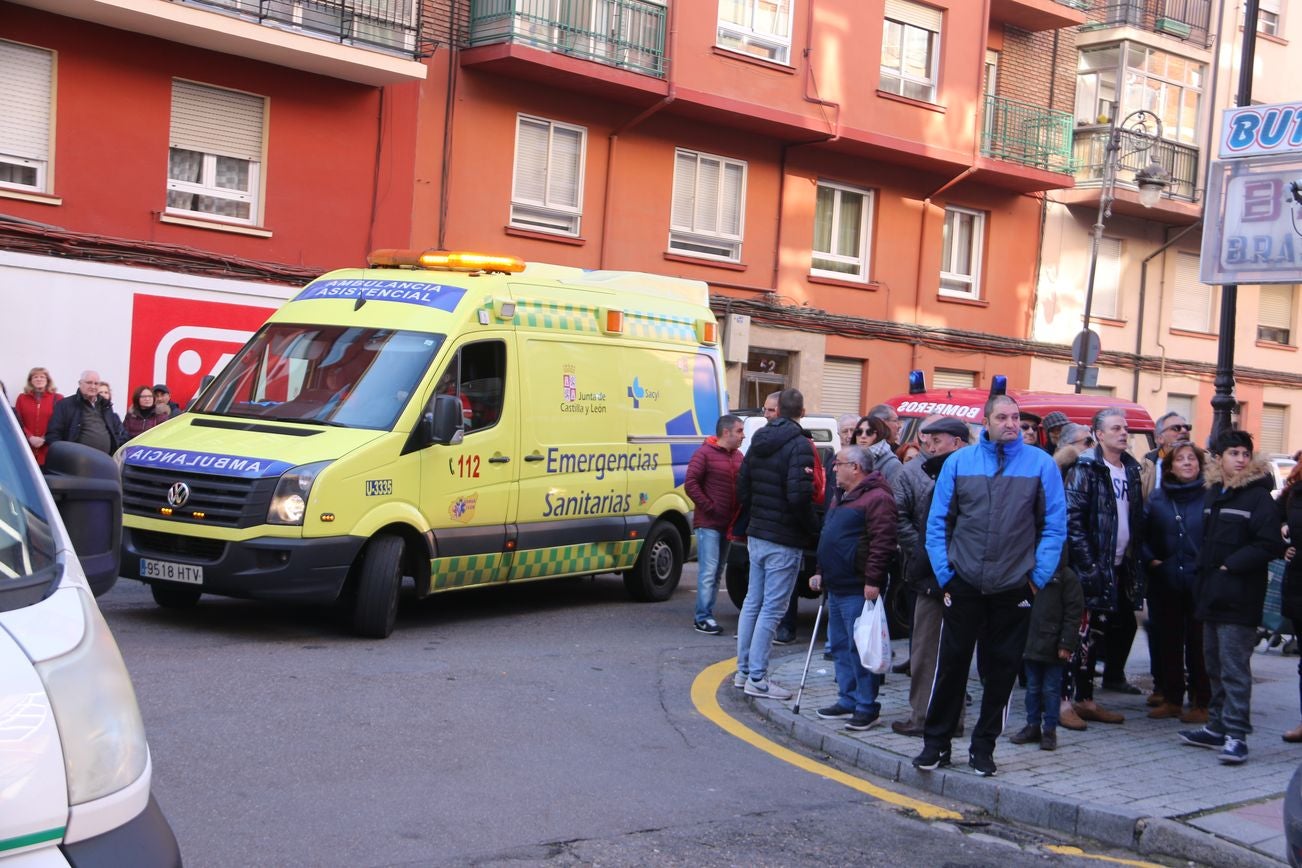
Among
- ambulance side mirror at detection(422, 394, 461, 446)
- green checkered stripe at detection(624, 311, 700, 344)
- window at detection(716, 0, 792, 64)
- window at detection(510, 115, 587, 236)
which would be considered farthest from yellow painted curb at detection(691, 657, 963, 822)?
window at detection(716, 0, 792, 64)

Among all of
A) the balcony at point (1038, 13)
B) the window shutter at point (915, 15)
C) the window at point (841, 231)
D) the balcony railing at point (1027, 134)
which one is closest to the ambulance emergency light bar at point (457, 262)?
the window at point (841, 231)

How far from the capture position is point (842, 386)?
84.7 ft

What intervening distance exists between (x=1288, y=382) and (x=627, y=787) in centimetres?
3163

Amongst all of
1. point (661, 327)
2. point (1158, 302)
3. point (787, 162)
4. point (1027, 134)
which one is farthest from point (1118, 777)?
point (1158, 302)

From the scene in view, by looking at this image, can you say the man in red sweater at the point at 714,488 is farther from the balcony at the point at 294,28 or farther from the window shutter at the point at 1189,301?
the window shutter at the point at 1189,301

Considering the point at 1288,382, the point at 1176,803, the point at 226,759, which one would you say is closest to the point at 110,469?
the point at 226,759

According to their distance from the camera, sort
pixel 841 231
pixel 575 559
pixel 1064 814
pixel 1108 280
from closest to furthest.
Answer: pixel 1064 814 → pixel 575 559 → pixel 841 231 → pixel 1108 280

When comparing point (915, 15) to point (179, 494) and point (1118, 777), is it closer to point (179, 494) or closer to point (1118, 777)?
point (179, 494)

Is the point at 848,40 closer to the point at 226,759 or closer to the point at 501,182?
the point at 501,182

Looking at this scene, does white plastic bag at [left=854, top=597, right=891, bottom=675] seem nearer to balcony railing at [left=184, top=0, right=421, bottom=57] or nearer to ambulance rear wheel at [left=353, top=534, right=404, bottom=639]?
ambulance rear wheel at [left=353, top=534, right=404, bottom=639]

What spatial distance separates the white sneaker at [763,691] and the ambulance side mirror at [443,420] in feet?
9.36

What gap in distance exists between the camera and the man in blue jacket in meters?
6.86

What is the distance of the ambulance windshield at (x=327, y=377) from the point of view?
1005cm

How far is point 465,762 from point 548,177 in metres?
15.2
